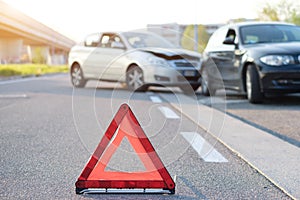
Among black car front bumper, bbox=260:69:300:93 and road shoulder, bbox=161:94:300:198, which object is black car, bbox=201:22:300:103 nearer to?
black car front bumper, bbox=260:69:300:93

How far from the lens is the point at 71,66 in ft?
51.4

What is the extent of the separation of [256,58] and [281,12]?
38.8 meters

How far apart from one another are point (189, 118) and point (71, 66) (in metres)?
11.5

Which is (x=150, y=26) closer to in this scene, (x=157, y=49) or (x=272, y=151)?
(x=157, y=49)

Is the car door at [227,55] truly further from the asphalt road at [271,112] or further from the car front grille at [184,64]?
the car front grille at [184,64]

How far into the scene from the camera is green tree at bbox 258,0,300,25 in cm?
4534

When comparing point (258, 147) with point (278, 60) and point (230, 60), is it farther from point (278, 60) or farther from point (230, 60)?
point (230, 60)

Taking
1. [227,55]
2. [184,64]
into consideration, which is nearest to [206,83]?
[227,55]

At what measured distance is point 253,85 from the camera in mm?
9148

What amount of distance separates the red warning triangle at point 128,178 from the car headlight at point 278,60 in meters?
5.75

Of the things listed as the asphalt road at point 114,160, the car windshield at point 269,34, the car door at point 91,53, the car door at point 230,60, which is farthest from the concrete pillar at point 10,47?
the asphalt road at point 114,160

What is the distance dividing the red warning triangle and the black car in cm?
420

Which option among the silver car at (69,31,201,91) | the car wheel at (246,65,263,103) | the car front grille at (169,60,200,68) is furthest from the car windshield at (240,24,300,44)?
the car front grille at (169,60,200,68)

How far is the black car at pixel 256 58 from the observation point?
8.80 meters
